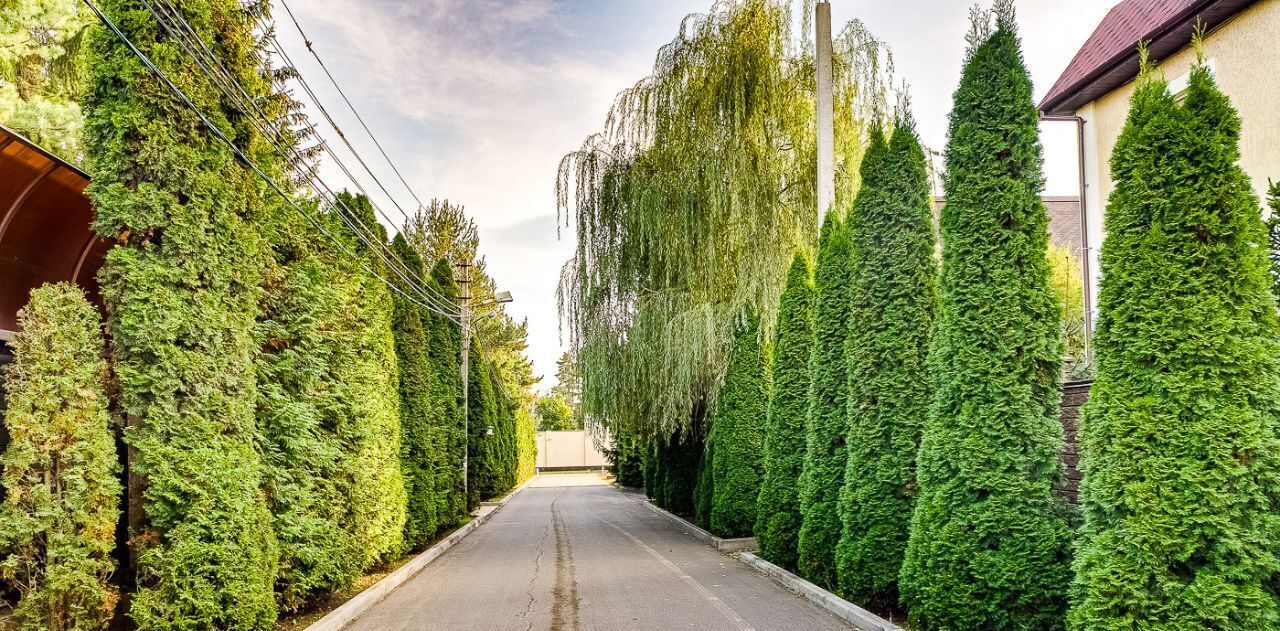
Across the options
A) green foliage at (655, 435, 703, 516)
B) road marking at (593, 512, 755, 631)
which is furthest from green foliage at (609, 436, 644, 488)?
road marking at (593, 512, 755, 631)

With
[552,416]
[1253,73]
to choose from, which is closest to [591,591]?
[1253,73]

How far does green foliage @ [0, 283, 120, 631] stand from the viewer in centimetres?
583

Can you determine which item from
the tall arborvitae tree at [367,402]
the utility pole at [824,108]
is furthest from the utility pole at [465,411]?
the utility pole at [824,108]

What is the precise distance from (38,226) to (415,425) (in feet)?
24.5

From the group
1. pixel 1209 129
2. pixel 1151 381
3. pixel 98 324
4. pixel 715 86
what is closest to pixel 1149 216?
pixel 1209 129

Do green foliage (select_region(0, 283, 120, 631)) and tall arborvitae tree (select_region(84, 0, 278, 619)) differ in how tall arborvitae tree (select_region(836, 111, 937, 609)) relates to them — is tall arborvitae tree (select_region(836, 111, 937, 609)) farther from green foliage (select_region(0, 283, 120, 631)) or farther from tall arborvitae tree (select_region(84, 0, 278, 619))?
green foliage (select_region(0, 283, 120, 631))

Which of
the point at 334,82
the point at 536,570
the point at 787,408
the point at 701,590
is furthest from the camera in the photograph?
the point at 536,570

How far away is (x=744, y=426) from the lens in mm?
14289

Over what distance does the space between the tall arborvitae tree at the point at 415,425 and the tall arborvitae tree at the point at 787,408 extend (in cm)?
638

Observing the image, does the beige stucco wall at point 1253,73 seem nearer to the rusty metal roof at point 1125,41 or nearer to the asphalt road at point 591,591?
the rusty metal roof at point 1125,41

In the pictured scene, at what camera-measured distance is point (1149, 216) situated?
4.81 metres

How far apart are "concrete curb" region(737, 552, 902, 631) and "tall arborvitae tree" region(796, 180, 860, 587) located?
20 centimetres

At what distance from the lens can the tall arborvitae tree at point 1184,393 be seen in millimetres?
4289

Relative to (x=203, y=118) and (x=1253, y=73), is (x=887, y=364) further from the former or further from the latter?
(x=203, y=118)
